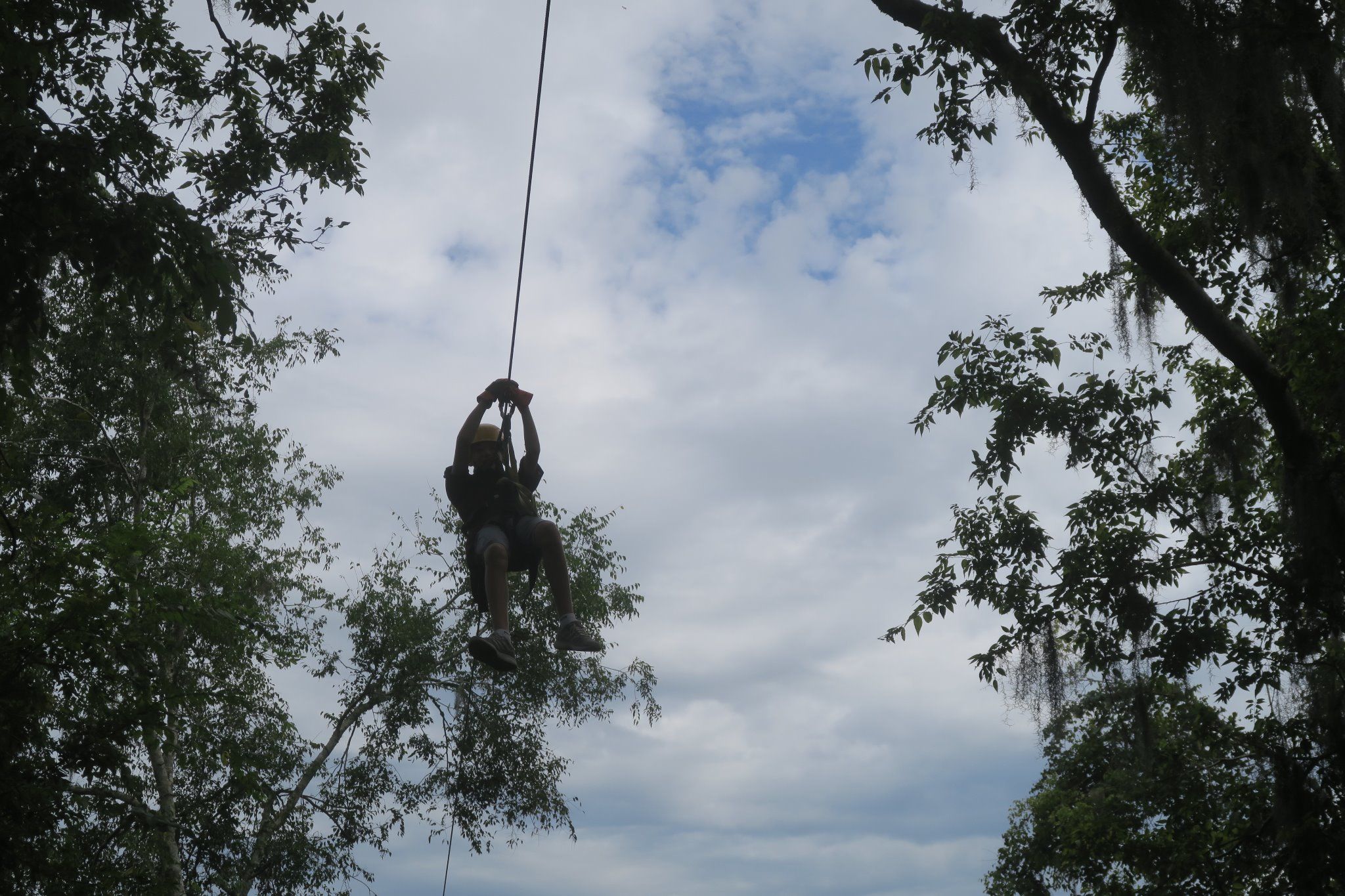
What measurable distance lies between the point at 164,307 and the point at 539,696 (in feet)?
37.1

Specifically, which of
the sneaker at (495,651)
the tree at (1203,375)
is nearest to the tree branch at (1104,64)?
the tree at (1203,375)

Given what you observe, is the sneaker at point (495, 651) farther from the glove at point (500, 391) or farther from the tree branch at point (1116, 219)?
the tree branch at point (1116, 219)

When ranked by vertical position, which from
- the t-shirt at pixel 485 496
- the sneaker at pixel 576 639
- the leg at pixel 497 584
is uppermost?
the t-shirt at pixel 485 496

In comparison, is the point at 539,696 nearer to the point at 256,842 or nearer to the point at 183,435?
the point at 256,842

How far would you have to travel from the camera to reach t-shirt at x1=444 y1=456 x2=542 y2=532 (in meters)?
6.22

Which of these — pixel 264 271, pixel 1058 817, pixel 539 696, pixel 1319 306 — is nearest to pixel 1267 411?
pixel 1319 306

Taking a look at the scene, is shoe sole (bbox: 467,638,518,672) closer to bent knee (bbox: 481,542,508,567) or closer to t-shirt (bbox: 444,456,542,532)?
bent knee (bbox: 481,542,508,567)

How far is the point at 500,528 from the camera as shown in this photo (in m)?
6.24

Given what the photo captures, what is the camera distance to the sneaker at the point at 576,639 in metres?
5.96

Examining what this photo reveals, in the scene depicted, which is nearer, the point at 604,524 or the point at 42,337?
Result: the point at 42,337

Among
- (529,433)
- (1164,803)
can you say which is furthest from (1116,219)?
(1164,803)

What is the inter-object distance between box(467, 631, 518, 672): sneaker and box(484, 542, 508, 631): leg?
73 millimetres

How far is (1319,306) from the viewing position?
28.7 ft

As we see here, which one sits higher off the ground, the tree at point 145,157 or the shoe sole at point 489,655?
the tree at point 145,157
